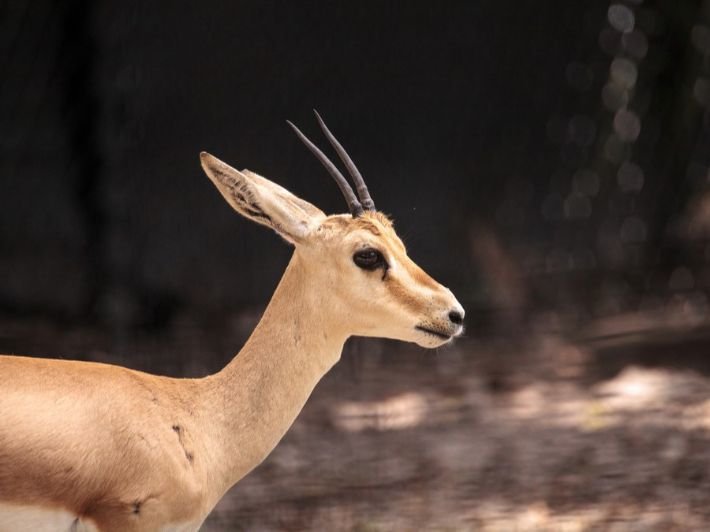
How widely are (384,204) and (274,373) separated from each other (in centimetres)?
246

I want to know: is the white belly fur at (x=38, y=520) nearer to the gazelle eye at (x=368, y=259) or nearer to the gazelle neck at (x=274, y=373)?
the gazelle neck at (x=274, y=373)

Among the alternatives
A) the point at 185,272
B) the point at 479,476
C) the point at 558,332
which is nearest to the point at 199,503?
the point at 479,476

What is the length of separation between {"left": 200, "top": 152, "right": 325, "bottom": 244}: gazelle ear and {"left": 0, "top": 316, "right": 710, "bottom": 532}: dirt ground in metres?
2.03

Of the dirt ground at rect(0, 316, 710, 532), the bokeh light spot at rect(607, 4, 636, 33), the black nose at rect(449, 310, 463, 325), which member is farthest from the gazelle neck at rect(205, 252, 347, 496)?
the bokeh light spot at rect(607, 4, 636, 33)

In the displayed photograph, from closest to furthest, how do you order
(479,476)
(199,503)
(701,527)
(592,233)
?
1. (199,503)
2. (701,527)
3. (479,476)
4. (592,233)

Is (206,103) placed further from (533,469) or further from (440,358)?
(533,469)

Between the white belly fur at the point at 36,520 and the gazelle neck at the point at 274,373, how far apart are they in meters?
0.56

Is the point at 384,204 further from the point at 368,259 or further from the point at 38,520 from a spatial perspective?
the point at 38,520

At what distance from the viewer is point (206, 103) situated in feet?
20.5

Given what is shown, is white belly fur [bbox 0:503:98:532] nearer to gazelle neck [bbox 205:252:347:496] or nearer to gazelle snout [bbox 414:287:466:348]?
gazelle neck [bbox 205:252:347:496]

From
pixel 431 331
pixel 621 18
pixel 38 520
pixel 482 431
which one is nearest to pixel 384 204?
pixel 482 431

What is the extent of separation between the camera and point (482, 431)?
644 cm

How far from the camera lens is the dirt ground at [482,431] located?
5.55 metres

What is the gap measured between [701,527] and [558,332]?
1999mm
